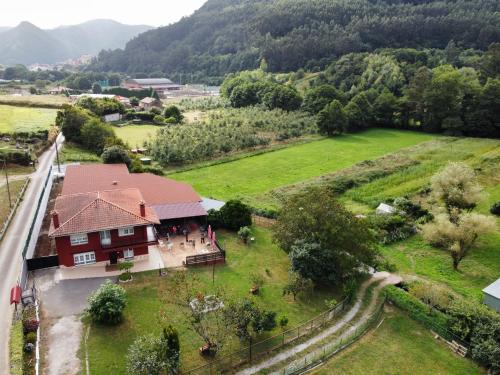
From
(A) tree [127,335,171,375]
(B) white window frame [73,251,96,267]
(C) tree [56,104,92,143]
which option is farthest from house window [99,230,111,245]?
(C) tree [56,104,92,143]

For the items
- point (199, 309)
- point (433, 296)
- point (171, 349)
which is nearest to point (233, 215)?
point (199, 309)

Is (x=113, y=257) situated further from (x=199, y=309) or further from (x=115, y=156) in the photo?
(x=115, y=156)

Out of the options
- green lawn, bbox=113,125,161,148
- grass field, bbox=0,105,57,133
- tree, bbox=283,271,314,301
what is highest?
grass field, bbox=0,105,57,133

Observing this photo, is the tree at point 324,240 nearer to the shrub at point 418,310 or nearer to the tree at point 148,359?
the shrub at point 418,310

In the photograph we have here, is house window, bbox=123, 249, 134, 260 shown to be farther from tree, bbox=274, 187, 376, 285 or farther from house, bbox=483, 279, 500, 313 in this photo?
house, bbox=483, 279, 500, 313

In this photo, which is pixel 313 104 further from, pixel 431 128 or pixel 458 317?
pixel 458 317
